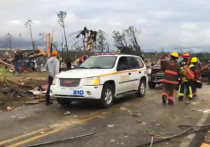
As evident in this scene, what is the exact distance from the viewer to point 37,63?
3005cm

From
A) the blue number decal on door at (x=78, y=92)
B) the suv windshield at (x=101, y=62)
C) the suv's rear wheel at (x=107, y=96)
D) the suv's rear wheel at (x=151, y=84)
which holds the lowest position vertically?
the suv's rear wheel at (x=151, y=84)

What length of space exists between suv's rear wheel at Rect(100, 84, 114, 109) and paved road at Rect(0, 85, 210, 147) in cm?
26

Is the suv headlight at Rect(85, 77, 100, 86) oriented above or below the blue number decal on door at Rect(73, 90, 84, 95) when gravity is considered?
above

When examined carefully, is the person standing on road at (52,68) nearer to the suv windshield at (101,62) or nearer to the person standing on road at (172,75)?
the suv windshield at (101,62)

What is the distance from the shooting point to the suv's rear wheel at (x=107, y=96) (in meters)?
9.09

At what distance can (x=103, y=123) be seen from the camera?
7.25 meters

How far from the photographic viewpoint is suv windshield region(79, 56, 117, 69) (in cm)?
1002

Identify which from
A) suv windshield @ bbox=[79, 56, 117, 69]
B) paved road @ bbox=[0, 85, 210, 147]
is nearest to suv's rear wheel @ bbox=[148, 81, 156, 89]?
paved road @ bbox=[0, 85, 210, 147]

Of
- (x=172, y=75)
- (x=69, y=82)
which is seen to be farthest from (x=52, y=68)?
(x=172, y=75)

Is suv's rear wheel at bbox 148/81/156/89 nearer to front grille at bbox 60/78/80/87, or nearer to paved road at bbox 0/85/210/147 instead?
paved road at bbox 0/85/210/147

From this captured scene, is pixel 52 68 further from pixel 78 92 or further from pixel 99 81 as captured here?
pixel 99 81

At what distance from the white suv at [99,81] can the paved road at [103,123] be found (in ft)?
1.43

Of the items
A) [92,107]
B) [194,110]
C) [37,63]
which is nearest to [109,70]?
[92,107]

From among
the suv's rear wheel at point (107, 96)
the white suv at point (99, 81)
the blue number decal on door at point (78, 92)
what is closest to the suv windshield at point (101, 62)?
the white suv at point (99, 81)
